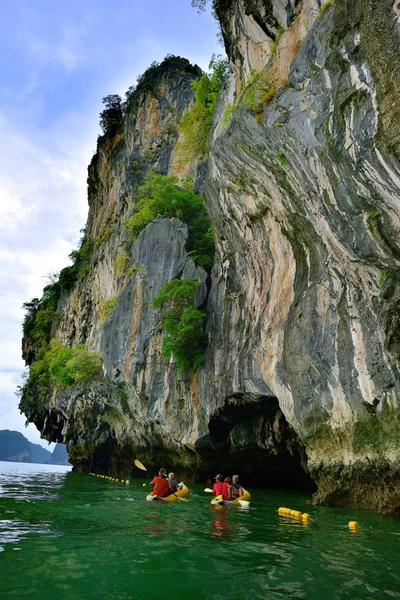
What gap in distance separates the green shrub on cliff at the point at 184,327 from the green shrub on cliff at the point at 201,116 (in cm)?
927

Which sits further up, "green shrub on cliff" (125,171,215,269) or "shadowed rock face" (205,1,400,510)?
"green shrub on cliff" (125,171,215,269)

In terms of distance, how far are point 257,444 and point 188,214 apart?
13380mm

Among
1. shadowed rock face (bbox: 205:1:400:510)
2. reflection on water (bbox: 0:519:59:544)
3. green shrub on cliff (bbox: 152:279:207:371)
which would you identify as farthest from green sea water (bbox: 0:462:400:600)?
green shrub on cliff (bbox: 152:279:207:371)

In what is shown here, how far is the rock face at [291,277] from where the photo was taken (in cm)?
1011

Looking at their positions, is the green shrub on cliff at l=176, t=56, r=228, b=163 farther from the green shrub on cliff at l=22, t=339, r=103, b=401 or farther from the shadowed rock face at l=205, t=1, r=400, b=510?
the green shrub on cliff at l=22, t=339, r=103, b=401

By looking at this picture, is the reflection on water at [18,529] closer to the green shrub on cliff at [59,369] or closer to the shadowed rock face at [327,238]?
the shadowed rock face at [327,238]

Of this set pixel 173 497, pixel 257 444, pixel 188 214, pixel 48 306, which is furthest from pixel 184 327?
pixel 48 306

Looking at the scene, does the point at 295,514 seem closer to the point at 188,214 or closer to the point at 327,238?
the point at 327,238

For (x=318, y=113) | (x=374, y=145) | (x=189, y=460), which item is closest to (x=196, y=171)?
(x=189, y=460)

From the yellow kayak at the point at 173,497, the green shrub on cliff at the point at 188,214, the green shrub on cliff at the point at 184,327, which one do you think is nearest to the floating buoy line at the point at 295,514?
the yellow kayak at the point at 173,497

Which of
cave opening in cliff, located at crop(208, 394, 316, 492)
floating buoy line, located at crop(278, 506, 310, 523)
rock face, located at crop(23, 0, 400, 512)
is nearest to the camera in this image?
rock face, located at crop(23, 0, 400, 512)

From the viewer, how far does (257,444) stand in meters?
20.2

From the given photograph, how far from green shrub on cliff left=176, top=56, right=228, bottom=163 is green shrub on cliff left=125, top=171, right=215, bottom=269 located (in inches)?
94.2

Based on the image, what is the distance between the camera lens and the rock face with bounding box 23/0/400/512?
1011 cm
